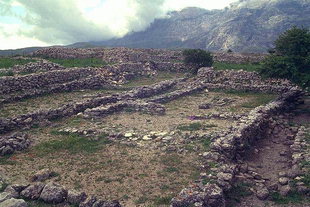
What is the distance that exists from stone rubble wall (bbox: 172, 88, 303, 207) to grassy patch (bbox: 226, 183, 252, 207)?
13.8 inches

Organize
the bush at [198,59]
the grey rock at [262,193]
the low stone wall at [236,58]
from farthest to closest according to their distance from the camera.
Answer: the low stone wall at [236,58] < the bush at [198,59] < the grey rock at [262,193]

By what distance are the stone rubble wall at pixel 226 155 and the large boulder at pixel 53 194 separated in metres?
4.41

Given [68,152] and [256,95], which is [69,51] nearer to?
[256,95]

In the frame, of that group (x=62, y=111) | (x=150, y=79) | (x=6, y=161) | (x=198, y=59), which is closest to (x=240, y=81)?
(x=198, y=59)

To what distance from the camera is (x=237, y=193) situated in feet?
42.6

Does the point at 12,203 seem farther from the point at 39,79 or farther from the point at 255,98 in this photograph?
the point at 255,98

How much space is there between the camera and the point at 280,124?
22469mm

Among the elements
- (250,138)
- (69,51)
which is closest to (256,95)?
(250,138)

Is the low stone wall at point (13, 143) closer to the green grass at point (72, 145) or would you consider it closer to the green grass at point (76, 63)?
the green grass at point (72, 145)

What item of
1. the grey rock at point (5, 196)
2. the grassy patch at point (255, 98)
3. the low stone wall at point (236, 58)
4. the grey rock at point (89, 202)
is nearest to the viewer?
the grey rock at point (5, 196)

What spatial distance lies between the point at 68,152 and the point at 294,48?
72.4ft

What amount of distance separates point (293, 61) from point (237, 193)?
17346 mm

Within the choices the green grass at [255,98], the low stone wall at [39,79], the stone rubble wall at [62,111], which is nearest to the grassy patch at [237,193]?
the stone rubble wall at [62,111]

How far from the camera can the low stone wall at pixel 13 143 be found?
50.8 ft
